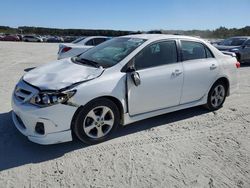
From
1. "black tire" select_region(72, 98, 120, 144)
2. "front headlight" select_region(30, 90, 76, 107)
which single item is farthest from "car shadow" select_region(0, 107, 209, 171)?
"front headlight" select_region(30, 90, 76, 107)

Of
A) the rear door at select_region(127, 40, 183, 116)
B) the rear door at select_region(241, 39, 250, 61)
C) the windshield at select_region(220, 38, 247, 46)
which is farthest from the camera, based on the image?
the windshield at select_region(220, 38, 247, 46)

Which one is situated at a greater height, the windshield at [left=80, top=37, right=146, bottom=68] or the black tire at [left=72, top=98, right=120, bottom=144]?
the windshield at [left=80, top=37, right=146, bottom=68]

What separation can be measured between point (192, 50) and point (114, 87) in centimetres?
195

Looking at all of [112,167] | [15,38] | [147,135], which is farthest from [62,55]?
[15,38]

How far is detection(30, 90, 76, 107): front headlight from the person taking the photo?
10.6 ft

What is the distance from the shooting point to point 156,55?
4234mm

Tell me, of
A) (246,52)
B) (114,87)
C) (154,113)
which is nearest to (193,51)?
(154,113)

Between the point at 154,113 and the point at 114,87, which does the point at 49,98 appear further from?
the point at 154,113

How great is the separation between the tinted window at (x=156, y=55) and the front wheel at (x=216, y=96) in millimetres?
1240

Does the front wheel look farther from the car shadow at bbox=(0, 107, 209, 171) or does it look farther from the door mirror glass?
the door mirror glass

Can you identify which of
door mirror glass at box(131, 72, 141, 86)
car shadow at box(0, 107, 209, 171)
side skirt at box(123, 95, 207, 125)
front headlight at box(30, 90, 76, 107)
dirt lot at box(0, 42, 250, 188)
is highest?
door mirror glass at box(131, 72, 141, 86)

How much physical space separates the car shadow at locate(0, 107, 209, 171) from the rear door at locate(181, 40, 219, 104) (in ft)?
2.48

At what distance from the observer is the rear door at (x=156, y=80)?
393 centimetres

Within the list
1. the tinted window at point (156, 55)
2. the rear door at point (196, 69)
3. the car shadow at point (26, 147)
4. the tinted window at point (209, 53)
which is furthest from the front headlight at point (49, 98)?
the tinted window at point (209, 53)
